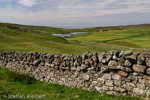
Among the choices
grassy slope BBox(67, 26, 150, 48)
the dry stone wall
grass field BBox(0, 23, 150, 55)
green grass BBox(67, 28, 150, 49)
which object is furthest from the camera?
grassy slope BBox(67, 26, 150, 48)

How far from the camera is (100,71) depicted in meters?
7.29

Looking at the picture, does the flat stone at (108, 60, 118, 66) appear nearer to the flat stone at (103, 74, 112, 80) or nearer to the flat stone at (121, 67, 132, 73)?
the flat stone at (121, 67, 132, 73)

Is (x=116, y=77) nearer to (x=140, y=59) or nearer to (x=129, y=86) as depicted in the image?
(x=129, y=86)

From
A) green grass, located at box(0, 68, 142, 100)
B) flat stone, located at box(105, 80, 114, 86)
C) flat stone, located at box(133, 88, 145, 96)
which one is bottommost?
green grass, located at box(0, 68, 142, 100)

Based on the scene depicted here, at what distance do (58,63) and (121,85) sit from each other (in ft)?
13.8

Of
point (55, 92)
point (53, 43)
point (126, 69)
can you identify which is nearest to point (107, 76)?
point (126, 69)

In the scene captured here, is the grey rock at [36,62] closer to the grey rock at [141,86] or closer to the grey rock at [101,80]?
the grey rock at [101,80]

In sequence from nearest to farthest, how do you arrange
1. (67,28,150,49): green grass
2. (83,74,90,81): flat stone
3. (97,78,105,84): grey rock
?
1. (97,78,105,84): grey rock
2. (83,74,90,81): flat stone
3. (67,28,150,49): green grass

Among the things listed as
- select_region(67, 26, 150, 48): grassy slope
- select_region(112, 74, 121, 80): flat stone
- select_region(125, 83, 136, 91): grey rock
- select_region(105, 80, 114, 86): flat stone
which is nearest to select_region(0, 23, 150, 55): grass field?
select_region(67, 26, 150, 48): grassy slope

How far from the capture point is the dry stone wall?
614cm

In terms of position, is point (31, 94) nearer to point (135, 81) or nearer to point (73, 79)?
point (73, 79)

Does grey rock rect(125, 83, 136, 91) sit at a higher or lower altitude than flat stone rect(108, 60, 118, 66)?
lower

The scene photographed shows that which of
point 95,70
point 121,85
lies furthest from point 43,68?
point 121,85

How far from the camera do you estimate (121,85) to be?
6.59 m
